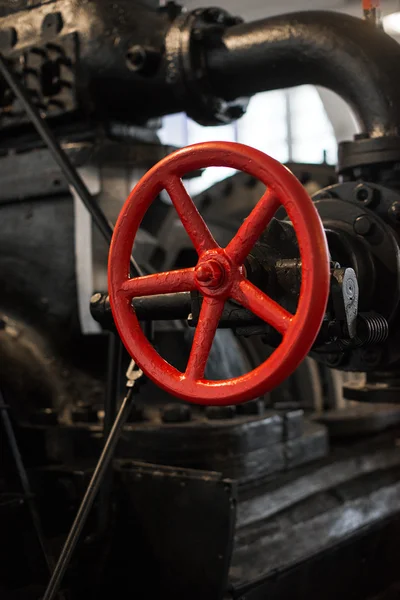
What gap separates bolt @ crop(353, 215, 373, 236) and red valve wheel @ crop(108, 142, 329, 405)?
1.33 feet

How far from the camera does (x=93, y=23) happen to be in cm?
195

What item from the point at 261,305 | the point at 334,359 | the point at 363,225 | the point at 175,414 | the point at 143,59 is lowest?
the point at 175,414

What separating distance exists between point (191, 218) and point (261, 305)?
173 millimetres

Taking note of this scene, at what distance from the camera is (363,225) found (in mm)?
1383

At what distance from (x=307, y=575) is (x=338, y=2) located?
6.29 metres

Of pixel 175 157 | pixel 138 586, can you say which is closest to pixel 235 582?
pixel 138 586

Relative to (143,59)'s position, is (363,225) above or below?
below

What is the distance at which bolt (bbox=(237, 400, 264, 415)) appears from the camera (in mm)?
1824

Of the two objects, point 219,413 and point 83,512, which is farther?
point 219,413

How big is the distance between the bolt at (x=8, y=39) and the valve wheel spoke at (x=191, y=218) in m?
1.19

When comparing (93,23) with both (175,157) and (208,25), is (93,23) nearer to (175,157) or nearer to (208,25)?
(208,25)

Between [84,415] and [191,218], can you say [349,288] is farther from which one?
[84,415]

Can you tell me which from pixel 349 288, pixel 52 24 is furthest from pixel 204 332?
pixel 52 24

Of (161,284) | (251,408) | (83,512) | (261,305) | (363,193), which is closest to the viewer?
(261,305)
